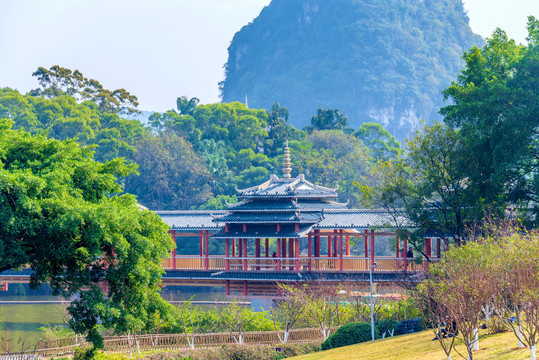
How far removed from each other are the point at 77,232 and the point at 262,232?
15746mm

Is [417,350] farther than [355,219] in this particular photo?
No

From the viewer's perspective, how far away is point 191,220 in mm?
36219

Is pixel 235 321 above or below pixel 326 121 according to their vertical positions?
below

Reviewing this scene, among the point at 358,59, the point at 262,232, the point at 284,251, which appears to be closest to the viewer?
the point at 262,232

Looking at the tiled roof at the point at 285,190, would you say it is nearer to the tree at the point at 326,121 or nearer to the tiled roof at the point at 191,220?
the tiled roof at the point at 191,220

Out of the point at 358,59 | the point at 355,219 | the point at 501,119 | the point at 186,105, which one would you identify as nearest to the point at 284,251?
the point at 355,219

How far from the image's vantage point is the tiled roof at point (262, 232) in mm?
32250

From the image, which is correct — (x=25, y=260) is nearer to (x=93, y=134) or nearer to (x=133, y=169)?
(x=133, y=169)

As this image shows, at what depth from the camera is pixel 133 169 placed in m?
21.2

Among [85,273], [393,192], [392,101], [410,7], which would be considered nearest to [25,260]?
[85,273]

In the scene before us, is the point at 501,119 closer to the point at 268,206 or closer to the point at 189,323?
the point at 268,206

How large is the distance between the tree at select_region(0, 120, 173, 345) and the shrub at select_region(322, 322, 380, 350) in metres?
6.23

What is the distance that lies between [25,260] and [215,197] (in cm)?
4728

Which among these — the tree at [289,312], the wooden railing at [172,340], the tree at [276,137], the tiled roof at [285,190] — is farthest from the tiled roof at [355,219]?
the tree at [276,137]
